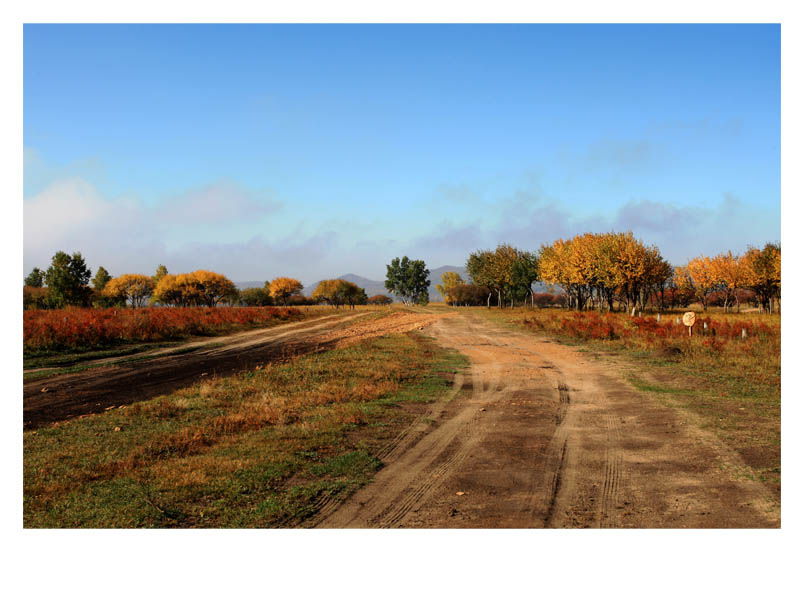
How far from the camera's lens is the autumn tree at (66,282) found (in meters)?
72.6

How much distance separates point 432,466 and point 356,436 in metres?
2.44

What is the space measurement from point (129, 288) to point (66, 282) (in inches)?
593

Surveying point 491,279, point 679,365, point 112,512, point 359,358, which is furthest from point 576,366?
point 491,279

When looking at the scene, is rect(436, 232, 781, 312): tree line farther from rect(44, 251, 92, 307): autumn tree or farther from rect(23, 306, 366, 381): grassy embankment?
rect(44, 251, 92, 307): autumn tree

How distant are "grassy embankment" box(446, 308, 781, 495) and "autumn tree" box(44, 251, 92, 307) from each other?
237 ft

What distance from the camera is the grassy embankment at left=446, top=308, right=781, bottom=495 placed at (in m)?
9.89

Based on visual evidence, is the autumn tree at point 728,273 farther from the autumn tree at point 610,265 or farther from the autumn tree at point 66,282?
the autumn tree at point 66,282

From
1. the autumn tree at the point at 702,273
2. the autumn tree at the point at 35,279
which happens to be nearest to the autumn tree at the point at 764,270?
the autumn tree at the point at 702,273

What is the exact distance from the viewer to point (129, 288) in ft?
290

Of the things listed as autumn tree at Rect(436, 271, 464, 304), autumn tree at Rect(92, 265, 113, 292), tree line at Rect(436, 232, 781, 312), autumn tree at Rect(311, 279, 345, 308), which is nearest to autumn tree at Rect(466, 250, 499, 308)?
tree line at Rect(436, 232, 781, 312)

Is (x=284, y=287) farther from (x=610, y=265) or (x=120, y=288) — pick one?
(x=610, y=265)

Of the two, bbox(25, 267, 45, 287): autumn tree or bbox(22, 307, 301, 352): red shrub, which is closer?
bbox(22, 307, 301, 352): red shrub

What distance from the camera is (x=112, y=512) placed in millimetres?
6730

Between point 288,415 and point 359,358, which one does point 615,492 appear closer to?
point 288,415
